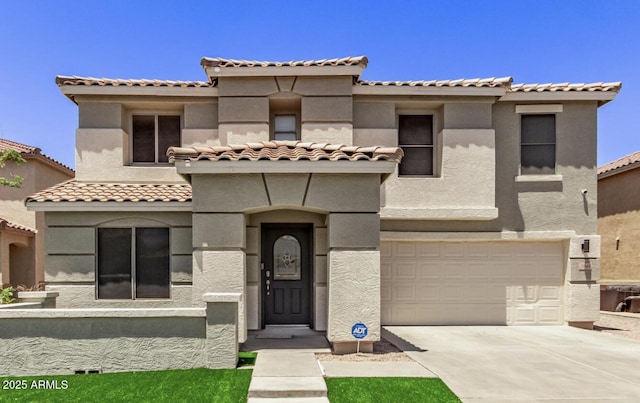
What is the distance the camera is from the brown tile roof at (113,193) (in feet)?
29.9

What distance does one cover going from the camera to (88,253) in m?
9.30

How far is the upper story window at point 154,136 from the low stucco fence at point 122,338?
17.7ft

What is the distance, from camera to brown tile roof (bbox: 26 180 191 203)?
29.9 ft

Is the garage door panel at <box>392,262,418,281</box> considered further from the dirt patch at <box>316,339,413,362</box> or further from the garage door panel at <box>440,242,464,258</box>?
the dirt patch at <box>316,339,413,362</box>

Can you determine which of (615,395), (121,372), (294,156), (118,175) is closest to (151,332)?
(121,372)

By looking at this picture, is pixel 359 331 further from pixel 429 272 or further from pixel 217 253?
pixel 429 272

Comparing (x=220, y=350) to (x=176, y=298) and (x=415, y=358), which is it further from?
(x=415, y=358)

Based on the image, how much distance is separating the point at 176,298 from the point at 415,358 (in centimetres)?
545

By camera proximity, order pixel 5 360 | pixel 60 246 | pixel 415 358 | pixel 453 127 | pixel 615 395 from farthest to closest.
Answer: pixel 453 127 < pixel 60 246 < pixel 415 358 < pixel 5 360 < pixel 615 395

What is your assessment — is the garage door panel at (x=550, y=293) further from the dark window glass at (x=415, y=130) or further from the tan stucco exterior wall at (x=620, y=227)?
the tan stucco exterior wall at (x=620, y=227)

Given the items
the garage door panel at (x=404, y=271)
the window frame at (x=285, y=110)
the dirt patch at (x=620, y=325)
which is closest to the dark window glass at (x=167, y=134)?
the window frame at (x=285, y=110)

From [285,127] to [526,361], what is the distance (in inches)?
309

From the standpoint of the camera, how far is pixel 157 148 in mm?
11133

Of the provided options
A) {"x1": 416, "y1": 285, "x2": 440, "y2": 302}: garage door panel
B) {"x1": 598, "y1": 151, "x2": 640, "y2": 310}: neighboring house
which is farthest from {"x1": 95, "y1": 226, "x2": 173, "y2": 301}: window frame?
{"x1": 598, "y1": 151, "x2": 640, "y2": 310}: neighboring house
